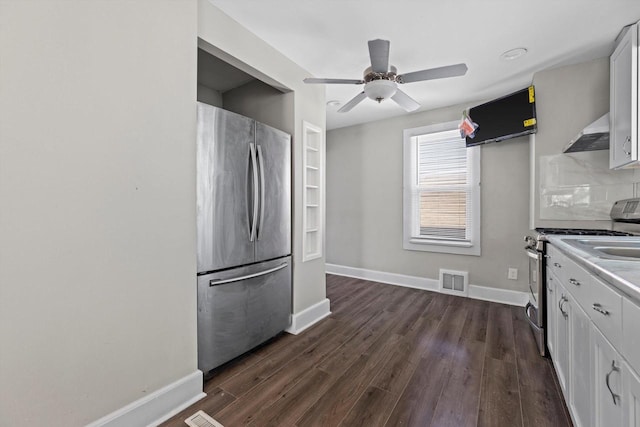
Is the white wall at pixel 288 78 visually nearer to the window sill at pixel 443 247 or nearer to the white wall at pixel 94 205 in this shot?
the white wall at pixel 94 205

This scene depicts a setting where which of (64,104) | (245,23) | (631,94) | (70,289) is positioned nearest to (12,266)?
(70,289)

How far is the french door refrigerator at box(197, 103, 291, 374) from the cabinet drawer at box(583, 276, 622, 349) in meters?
1.94

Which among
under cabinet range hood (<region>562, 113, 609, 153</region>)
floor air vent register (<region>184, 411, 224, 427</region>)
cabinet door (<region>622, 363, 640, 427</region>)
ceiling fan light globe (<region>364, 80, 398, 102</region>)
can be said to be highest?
ceiling fan light globe (<region>364, 80, 398, 102</region>)

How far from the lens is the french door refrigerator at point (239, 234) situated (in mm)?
1842

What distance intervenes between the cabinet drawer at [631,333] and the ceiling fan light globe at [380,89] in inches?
73.3

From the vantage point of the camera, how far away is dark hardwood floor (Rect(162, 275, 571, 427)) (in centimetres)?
155

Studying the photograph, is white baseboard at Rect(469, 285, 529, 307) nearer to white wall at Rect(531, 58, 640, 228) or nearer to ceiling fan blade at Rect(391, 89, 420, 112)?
white wall at Rect(531, 58, 640, 228)

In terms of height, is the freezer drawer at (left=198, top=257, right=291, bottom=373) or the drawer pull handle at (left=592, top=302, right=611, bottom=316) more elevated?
the drawer pull handle at (left=592, top=302, right=611, bottom=316)

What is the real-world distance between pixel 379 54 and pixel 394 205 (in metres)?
2.62

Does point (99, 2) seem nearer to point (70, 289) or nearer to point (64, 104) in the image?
point (64, 104)

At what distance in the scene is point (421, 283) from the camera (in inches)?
156

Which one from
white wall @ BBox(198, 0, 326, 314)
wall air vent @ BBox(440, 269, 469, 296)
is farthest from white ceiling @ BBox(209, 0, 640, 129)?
wall air vent @ BBox(440, 269, 469, 296)

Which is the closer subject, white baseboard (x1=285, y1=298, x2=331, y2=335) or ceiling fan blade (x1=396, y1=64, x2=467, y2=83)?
ceiling fan blade (x1=396, y1=64, x2=467, y2=83)

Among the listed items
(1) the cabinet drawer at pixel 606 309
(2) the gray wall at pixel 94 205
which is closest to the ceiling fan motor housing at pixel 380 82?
(2) the gray wall at pixel 94 205
